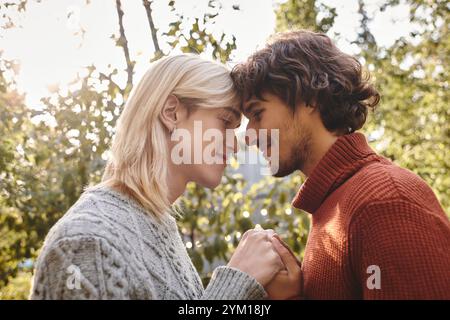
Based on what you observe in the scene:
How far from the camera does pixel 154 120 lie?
1.96 m

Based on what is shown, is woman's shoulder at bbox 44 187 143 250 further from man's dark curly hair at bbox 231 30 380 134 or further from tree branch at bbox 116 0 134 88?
tree branch at bbox 116 0 134 88

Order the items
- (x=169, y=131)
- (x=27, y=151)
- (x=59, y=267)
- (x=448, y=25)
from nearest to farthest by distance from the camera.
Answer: (x=59, y=267), (x=169, y=131), (x=27, y=151), (x=448, y=25)

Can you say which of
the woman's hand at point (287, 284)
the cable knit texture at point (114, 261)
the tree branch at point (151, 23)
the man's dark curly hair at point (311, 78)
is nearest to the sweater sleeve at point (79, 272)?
the cable knit texture at point (114, 261)

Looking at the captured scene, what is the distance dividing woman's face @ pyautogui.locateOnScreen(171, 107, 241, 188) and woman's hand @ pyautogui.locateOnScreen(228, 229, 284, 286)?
371mm

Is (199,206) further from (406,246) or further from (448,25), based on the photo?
(448,25)

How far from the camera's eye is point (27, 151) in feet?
12.6

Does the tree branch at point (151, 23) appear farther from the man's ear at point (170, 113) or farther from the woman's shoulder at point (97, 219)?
the woman's shoulder at point (97, 219)

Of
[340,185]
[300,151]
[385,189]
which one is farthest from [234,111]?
[385,189]

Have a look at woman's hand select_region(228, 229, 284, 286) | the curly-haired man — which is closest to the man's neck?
the curly-haired man

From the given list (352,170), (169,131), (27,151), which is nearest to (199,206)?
(27,151)

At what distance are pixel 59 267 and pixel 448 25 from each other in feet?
15.2

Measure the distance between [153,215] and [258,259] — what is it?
42 cm

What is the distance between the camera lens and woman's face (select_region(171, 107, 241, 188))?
6.65ft

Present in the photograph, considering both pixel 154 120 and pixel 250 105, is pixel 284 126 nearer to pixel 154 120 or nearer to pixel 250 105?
pixel 250 105
